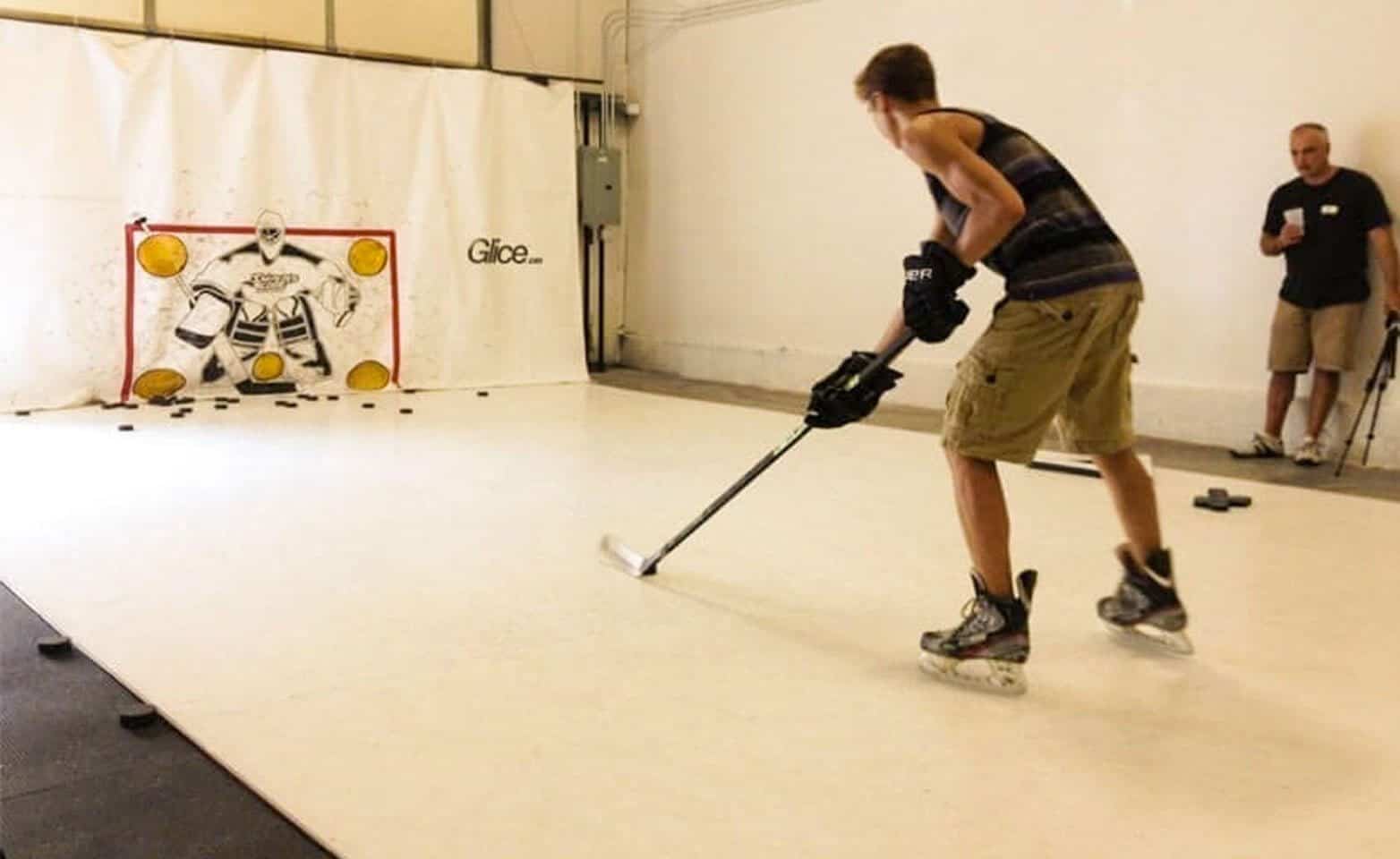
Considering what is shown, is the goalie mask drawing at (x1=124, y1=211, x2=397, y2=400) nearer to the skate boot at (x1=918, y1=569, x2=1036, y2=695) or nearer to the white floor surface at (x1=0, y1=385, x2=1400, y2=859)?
the white floor surface at (x1=0, y1=385, x2=1400, y2=859)

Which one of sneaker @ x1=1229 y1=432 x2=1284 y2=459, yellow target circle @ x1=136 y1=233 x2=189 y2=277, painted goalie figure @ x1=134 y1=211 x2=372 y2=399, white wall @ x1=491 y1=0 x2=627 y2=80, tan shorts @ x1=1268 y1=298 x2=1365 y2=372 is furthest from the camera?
white wall @ x1=491 y1=0 x2=627 y2=80

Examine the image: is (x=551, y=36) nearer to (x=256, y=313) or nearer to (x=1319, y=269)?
(x=256, y=313)

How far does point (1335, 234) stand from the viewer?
4902 millimetres

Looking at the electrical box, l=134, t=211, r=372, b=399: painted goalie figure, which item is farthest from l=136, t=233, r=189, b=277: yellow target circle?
the electrical box

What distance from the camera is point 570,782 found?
1853mm

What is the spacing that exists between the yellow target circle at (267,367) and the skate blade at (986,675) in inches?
216

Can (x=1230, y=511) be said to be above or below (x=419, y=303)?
below

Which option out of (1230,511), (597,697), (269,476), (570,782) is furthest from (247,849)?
(1230,511)

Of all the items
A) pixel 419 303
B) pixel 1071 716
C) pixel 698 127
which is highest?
pixel 698 127

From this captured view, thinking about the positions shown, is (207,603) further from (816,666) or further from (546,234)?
(546,234)

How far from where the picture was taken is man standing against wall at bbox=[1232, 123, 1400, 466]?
16.0 ft

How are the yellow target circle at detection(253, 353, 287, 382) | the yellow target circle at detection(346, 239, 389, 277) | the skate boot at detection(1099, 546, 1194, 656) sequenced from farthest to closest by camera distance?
the yellow target circle at detection(346, 239, 389, 277) < the yellow target circle at detection(253, 353, 287, 382) < the skate boot at detection(1099, 546, 1194, 656)

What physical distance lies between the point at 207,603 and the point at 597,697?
1.08 m

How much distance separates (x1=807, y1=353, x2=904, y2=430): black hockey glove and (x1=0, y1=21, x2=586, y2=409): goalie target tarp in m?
5.02
